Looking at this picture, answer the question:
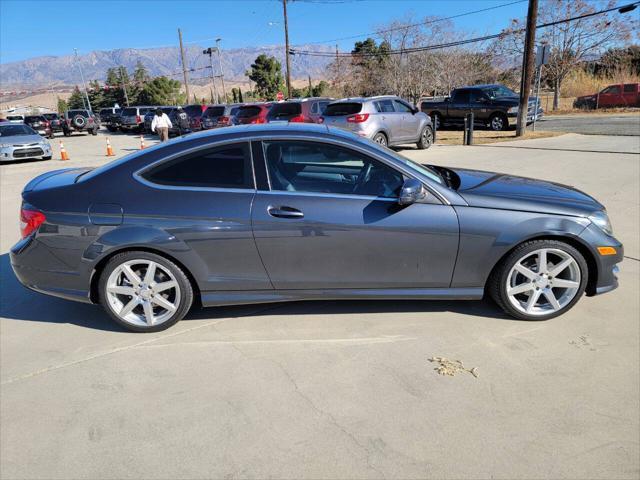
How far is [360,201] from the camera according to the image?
11.0 feet

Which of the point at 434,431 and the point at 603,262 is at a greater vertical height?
the point at 603,262

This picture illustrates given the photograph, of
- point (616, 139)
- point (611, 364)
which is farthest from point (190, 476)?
point (616, 139)

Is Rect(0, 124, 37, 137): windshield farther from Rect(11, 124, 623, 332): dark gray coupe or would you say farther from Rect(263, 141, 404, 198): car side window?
Rect(263, 141, 404, 198): car side window

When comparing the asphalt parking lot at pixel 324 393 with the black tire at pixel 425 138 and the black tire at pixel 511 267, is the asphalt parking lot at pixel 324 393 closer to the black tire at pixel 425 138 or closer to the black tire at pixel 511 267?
the black tire at pixel 511 267

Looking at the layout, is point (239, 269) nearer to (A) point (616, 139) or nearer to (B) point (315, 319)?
(B) point (315, 319)

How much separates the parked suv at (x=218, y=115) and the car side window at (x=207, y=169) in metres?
18.1

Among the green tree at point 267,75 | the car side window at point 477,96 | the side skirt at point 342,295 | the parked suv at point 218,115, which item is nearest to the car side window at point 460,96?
the car side window at point 477,96

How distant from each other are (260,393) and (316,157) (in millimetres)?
1834

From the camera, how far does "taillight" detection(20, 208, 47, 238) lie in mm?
3439

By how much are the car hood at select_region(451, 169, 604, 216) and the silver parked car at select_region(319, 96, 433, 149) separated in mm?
8748

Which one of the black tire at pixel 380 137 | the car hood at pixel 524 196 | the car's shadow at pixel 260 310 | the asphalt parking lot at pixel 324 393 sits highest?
the car hood at pixel 524 196

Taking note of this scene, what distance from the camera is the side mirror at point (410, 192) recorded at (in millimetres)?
3219

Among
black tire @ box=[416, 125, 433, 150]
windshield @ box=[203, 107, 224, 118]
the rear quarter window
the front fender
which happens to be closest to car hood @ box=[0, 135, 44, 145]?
windshield @ box=[203, 107, 224, 118]

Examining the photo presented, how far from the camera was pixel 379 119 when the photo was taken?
13180mm
